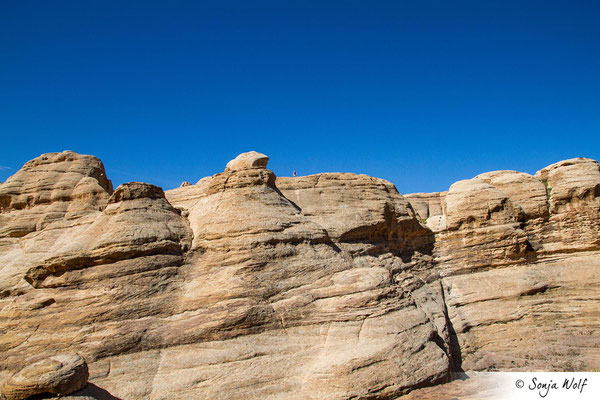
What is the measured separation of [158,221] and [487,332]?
51.3ft

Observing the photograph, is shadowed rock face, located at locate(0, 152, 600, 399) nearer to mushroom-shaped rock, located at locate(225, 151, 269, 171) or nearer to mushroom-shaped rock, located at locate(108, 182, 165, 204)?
A: mushroom-shaped rock, located at locate(108, 182, 165, 204)

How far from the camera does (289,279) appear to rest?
50.4 ft

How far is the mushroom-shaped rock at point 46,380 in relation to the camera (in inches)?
418

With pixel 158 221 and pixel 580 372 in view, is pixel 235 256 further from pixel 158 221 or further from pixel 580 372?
pixel 580 372

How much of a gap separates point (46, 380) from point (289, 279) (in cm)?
797

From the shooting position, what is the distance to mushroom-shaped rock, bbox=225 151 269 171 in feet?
64.8

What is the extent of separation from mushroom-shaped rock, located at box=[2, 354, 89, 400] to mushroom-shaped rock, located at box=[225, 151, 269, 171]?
10.8 meters

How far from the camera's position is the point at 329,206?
20.5 meters

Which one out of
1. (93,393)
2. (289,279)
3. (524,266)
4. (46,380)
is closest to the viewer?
(46,380)

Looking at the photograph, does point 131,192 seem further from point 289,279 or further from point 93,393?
point 93,393

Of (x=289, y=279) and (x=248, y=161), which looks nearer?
(x=289, y=279)

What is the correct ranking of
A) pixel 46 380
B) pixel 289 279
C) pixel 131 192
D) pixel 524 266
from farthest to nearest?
pixel 524 266 < pixel 131 192 < pixel 289 279 < pixel 46 380

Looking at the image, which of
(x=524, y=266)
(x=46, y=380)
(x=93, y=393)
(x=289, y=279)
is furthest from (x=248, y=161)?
(x=524, y=266)

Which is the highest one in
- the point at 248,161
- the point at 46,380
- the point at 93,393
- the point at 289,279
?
the point at 248,161
